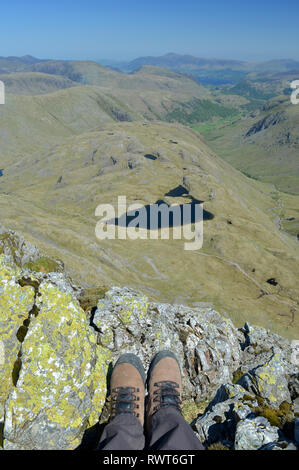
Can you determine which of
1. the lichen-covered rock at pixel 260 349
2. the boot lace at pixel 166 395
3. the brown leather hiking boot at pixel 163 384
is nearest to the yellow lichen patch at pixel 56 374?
the brown leather hiking boot at pixel 163 384

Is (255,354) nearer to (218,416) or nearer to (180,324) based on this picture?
(180,324)

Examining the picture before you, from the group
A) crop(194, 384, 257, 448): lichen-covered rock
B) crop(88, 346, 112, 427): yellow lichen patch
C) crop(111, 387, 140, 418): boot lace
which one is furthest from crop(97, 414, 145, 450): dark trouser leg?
crop(194, 384, 257, 448): lichen-covered rock

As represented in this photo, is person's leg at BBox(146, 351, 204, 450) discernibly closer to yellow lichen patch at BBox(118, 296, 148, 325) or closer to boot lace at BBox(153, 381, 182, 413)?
boot lace at BBox(153, 381, 182, 413)

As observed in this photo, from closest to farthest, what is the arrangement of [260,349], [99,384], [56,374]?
1. [56,374]
2. [99,384]
3. [260,349]

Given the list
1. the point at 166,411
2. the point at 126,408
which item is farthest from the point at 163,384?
the point at 126,408

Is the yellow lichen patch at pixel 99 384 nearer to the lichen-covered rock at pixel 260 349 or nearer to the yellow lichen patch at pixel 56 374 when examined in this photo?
the yellow lichen patch at pixel 56 374

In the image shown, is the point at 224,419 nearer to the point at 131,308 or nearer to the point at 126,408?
the point at 126,408

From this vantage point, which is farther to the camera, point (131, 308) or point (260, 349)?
point (260, 349)
